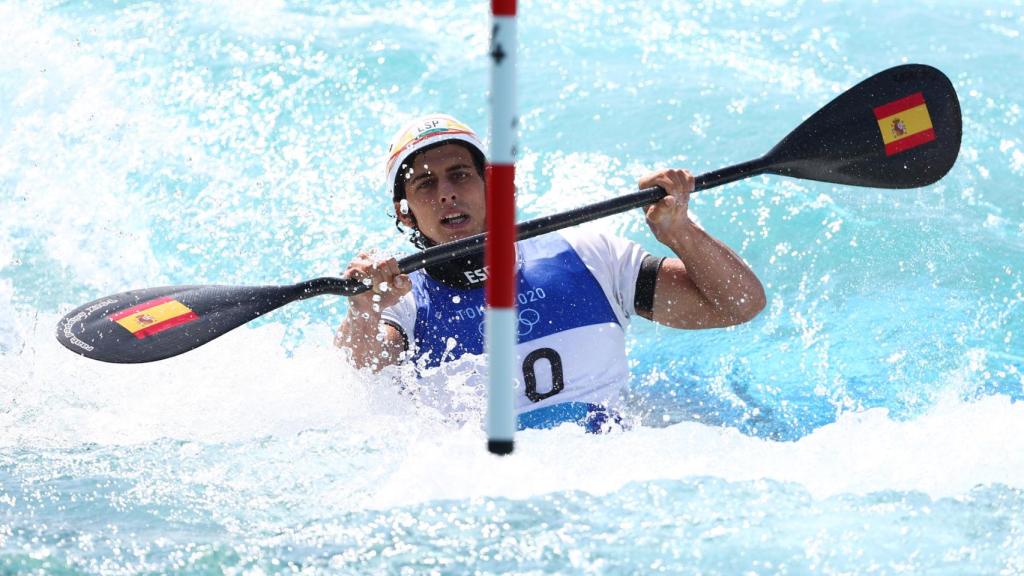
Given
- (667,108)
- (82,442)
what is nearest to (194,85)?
(667,108)

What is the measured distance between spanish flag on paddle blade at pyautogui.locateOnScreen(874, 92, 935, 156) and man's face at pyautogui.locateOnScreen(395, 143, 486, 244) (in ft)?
4.23

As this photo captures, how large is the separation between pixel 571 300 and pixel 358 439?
2.42ft

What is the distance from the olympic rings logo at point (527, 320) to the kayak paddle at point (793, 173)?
0.25 meters

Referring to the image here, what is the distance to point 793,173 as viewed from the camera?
Answer: 3881mm

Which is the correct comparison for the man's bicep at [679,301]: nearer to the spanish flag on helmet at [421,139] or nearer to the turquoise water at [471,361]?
the turquoise water at [471,361]

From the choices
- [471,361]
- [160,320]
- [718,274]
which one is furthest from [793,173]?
[160,320]

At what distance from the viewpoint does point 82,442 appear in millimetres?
3453

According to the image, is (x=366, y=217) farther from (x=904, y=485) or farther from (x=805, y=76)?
(x=904, y=485)

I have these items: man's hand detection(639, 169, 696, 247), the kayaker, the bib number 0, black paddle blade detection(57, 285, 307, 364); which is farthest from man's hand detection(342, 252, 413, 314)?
man's hand detection(639, 169, 696, 247)

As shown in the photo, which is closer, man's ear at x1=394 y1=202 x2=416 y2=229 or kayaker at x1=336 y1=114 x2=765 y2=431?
kayaker at x1=336 y1=114 x2=765 y2=431

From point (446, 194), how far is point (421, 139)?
19 centimetres

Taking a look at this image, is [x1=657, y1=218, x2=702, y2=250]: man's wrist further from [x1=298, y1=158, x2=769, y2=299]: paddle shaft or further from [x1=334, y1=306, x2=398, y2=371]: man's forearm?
[x1=334, y1=306, x2=398, y2=371]: man's forearm

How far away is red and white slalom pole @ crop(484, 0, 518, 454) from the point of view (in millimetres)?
2074

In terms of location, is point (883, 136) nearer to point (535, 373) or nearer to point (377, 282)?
point (535, 373)
